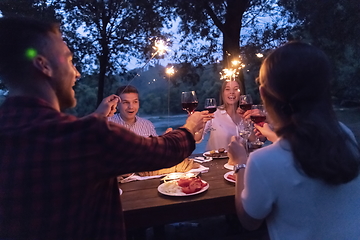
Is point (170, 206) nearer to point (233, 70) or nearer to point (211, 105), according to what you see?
point (211, 105)

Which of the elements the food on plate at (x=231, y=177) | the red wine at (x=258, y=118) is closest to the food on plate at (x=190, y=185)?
the food on plate at (x=231, y=177)

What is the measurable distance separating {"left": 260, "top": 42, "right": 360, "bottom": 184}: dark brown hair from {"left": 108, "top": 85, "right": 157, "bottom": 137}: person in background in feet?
7.70

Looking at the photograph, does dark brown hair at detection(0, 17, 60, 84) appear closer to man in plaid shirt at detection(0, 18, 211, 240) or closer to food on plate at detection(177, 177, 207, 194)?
man in plaid shirt at detection(0, 18, 211, 240)

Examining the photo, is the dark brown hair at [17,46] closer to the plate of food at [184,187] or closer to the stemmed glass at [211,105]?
the plate of food at [184,187]

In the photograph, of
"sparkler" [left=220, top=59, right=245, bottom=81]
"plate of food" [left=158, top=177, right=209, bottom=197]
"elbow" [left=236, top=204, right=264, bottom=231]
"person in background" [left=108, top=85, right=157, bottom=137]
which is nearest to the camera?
"elbow" [left=236, top=204, right=264, bottom=231]

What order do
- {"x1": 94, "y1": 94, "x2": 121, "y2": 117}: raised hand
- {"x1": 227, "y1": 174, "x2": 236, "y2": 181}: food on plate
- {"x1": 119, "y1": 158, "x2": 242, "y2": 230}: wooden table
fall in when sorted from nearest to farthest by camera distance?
1. {"x1": 119, "y1": 158, "x2": 242, "y2": 230}: wooden table
2. {"x1": 94, "y1": 94, "x2": 121, "y2": 117}: raised hand
3. {"x1": 227, "y1": 174, "x2": 236, "y2": 181}: food on plate

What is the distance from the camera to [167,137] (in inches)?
41.2

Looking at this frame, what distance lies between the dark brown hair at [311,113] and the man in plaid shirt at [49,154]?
1.69 feet

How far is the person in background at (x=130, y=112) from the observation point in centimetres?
323

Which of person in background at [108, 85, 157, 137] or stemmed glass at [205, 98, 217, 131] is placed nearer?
stemmed glass at [205, 98, 217, 131]

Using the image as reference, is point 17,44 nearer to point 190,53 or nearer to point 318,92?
point 318,92

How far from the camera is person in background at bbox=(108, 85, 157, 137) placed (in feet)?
10.6

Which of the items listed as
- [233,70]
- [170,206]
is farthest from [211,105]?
[233,70]

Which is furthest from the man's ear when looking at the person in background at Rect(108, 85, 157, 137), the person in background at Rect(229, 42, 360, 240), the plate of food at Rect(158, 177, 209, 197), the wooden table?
the person in background at Rect(108, 85, 157, 137)
